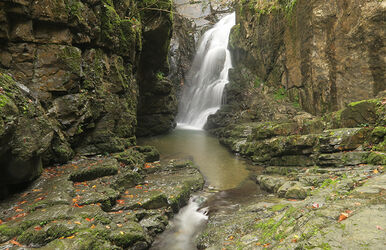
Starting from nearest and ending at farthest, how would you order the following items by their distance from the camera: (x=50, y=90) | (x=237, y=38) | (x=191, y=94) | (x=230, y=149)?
(x=50, y=90), (x=230, y=149), (x=237, y=38), (x=191, y=94)

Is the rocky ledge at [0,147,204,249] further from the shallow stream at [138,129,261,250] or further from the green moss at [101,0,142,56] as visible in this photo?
the green moss at [101,0,142,56]

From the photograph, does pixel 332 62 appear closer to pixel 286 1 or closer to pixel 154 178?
pixel 286 1

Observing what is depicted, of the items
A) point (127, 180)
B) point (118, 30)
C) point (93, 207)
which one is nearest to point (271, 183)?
point (127, 180)

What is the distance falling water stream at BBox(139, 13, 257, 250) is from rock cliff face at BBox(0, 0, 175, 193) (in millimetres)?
3631

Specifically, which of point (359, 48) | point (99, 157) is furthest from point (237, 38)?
point (99, 157)

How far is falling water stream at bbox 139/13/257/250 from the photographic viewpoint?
5.68m

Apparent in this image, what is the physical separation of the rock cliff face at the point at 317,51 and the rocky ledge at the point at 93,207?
9195 mm

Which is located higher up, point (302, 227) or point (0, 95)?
point (0, 95)

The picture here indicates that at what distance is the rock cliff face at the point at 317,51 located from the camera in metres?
9.95

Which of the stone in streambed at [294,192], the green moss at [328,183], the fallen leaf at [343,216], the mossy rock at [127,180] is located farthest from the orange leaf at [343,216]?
the mossy rock at [127,180]

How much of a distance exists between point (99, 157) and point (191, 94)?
18054 mm

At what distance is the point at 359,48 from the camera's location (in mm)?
10297

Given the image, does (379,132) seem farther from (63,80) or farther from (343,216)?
(63,80)

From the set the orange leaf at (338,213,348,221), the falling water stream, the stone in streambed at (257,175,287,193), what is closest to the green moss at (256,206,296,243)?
the orange leaf at (338,213,348,221)
